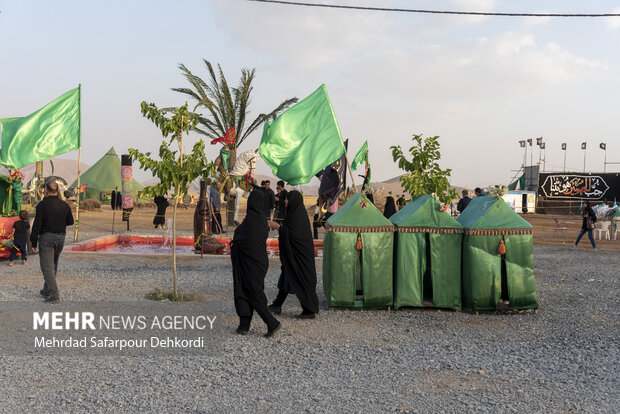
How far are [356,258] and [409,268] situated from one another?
2.35ft

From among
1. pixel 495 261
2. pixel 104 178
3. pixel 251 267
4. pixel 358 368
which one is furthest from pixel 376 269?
pixel 104 178

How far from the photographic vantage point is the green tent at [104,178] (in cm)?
3516

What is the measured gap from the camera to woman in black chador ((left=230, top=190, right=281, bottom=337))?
553 centimetres

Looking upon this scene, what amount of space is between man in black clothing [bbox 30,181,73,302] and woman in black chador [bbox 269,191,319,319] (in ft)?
9.40

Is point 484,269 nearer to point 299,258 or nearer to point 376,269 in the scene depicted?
point 376,269

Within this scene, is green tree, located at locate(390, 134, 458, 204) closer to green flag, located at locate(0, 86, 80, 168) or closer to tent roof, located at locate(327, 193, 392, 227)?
tent roof, located at locate(327, 193, 392, 227)

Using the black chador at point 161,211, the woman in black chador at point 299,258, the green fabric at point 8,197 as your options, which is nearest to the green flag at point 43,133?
the green fabric at point 8,197

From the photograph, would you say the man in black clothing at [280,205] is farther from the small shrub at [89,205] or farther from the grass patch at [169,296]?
the small shrub at [89,205]

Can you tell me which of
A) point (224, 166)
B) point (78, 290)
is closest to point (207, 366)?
point (78, 290)

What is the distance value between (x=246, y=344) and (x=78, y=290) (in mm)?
3782

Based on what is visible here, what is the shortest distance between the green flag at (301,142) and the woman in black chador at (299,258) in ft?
3.00

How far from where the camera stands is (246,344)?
534 centimetres

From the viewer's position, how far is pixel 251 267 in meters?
5.55

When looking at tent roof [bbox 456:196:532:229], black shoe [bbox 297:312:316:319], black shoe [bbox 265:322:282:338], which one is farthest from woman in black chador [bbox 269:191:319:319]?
tent roof [bbox 456:196:532:229]
